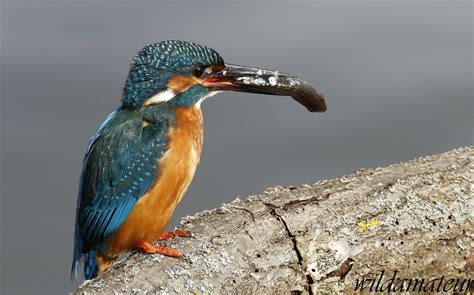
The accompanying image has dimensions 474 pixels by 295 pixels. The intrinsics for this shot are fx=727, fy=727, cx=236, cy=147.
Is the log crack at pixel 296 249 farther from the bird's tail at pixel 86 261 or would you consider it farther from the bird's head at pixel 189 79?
the bird's tail at pixel 86 261

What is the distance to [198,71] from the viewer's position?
9.25 ft

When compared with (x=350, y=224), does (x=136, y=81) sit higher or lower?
higher

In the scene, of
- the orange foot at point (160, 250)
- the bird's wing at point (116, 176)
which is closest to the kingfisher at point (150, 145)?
the bird's wing at point (116, 176)

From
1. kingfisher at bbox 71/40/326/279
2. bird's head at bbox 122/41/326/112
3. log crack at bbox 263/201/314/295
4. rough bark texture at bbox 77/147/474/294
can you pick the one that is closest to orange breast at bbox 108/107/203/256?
kingfisher at bbox 71/40/326/279

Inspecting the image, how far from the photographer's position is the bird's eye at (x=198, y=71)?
2812 mm

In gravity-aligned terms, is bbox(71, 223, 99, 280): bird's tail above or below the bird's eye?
below

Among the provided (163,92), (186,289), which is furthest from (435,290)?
(163,92)

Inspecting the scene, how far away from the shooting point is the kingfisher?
2676 mm

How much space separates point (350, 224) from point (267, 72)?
83cm

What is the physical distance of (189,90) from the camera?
112 inches

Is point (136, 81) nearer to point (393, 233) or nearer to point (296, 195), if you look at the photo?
point (296, 195)

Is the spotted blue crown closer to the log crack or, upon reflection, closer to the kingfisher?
the kingfisher

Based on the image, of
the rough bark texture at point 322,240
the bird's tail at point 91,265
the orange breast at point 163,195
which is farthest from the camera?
the bird's tail at point 91,265

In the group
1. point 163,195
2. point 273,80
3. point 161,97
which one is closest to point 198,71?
point 161,97
